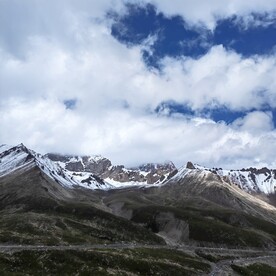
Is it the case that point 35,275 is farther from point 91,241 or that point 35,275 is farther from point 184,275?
point 91,241

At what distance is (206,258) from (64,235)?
6319cm

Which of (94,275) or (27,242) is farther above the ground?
(27,242)

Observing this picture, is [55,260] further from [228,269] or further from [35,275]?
[228,269]

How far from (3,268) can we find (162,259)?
58423mm

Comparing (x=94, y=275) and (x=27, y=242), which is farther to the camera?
(x=27, y=242)

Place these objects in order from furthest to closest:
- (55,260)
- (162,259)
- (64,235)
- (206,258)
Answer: (64,235)
(206,258)
(162,259)
(55,260)

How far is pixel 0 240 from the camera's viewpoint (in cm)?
16450

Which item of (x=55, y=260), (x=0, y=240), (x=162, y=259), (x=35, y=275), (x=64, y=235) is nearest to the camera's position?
Answer: (x=35, y=275)

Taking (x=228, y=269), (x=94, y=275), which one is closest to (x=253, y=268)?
(x=228, y=269)

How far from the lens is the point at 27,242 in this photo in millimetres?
166375

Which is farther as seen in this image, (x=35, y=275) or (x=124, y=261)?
(x=124, y=261)

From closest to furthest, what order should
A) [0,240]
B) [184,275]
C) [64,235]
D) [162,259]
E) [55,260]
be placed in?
[55,260] → [184,275] → [162,259] → [0,240] → [64,235]

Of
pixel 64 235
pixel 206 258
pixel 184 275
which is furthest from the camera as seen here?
pixel 64 235

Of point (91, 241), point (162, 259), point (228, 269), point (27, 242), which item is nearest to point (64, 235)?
point (91, 241)
